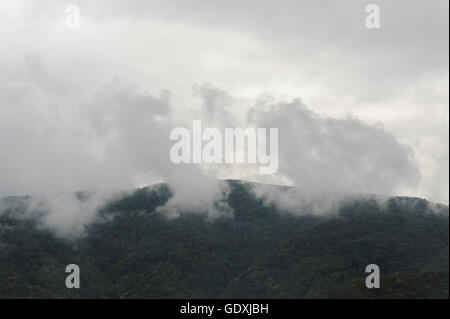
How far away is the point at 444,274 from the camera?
15300 cm
